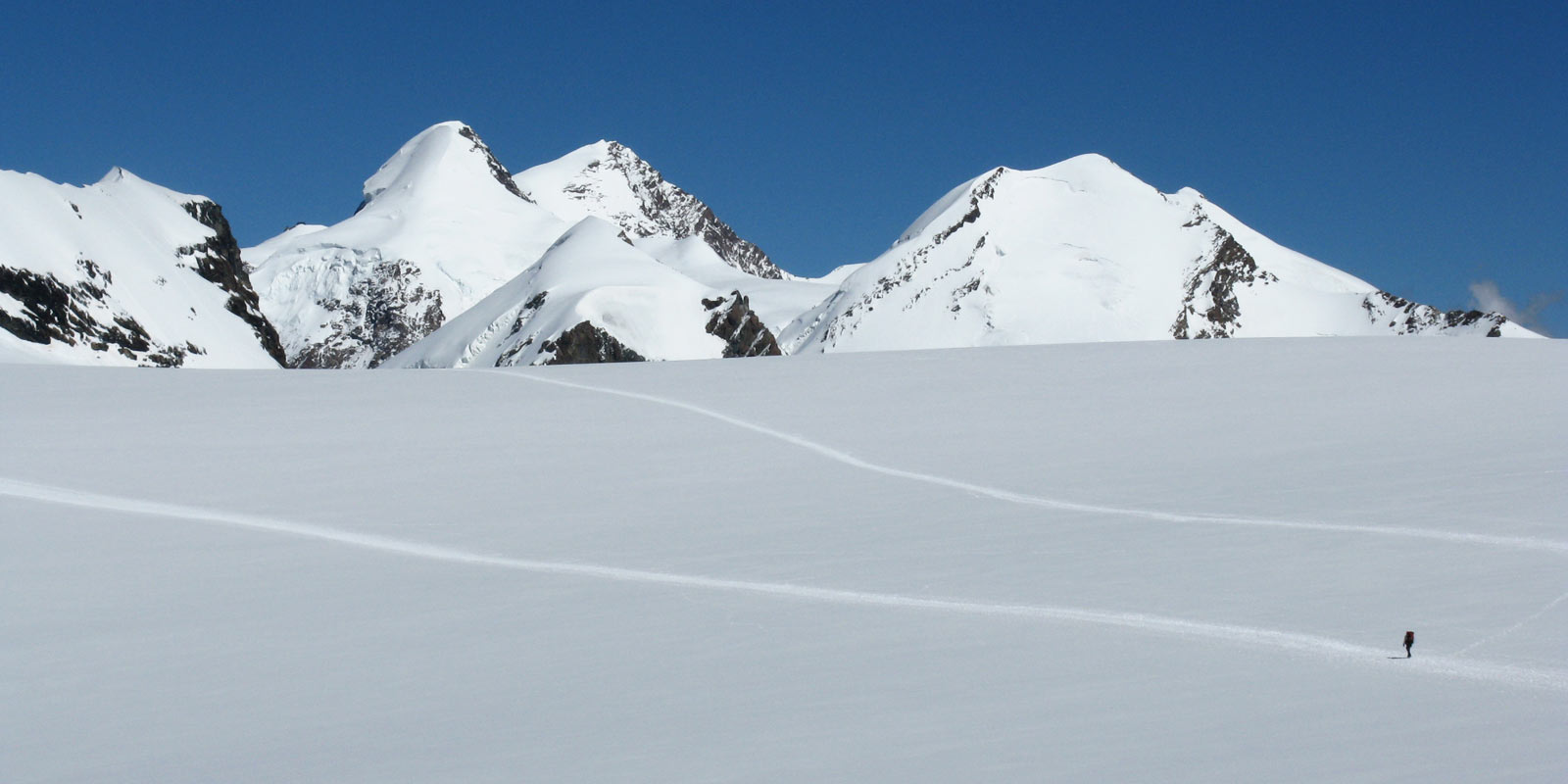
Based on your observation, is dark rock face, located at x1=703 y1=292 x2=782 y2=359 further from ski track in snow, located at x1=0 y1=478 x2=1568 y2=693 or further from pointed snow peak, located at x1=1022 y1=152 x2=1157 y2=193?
ski track in snow, located at x1=0 y1=478 x2=1568 y2=693

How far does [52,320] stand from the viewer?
6106 centimetres

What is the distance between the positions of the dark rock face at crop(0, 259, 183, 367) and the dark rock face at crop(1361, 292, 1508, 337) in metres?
95.3

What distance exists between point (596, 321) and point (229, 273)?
30.0 m

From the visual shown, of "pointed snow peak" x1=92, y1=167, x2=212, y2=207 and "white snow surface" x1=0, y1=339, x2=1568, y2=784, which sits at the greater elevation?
"pointed snow peak" x1=92, y1=167, x2=212, y2=207

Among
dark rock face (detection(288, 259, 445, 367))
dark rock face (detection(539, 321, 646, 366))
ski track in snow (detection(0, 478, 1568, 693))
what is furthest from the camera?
dark rock face (detection(288, 259, 445, 367))

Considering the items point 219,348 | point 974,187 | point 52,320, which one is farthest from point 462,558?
point 974,187

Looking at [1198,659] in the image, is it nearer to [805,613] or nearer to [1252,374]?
[805,613]

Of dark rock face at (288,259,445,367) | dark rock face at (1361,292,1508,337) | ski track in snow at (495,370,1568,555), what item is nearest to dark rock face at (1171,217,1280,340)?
dark rock face at (1361,292,1508,337)

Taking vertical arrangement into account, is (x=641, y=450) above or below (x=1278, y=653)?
above

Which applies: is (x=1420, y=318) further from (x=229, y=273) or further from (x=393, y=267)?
(x=393, y=267)

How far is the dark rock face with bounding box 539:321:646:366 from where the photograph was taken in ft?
250

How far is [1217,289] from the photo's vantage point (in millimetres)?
115625

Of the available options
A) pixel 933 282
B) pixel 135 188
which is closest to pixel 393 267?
pixel 135 188

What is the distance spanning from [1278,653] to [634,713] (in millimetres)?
3598
